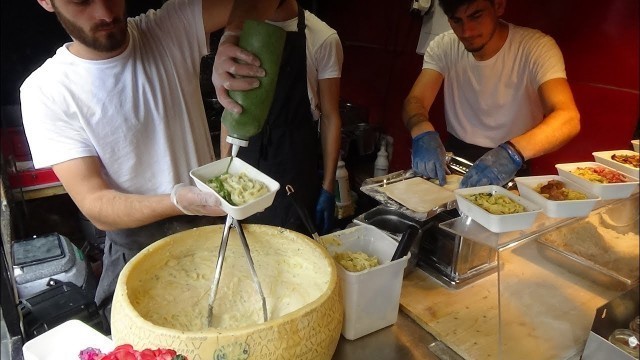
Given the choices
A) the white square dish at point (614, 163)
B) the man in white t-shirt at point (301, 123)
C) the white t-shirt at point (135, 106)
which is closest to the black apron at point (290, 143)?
the man in white t-shirt at point (301, 123)

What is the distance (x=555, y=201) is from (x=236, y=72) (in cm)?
66

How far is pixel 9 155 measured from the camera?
0.71 meters

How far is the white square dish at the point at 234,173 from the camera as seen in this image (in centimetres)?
59

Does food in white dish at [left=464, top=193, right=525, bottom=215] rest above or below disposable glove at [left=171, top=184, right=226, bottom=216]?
below

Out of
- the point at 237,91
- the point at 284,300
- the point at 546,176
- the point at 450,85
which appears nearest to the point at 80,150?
the point at 237,91

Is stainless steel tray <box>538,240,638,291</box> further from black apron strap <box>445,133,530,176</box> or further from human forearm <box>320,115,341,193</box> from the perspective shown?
human forearm <box>320,115,341,193</box>

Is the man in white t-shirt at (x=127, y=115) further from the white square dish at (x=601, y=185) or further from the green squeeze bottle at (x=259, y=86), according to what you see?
→ the white square dish at (x=601, y=185)

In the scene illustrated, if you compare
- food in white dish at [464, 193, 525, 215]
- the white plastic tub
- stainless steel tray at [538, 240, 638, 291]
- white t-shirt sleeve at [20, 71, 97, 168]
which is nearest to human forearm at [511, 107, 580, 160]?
food in white dish at [464, 193, 525, 215]

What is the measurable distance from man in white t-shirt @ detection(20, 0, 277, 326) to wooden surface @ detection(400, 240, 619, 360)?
498 mm

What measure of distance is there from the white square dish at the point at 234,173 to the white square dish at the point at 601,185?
62 centimetres

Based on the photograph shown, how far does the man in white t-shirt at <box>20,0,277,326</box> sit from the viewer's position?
0.66m

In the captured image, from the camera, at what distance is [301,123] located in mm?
831

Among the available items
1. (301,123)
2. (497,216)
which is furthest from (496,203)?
(301,123)

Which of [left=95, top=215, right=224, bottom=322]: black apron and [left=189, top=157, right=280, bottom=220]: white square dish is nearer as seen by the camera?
[left=189, top=157, right=280, bottom=220]: white square dish
